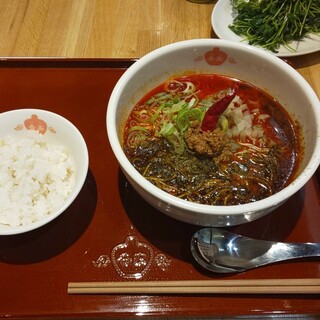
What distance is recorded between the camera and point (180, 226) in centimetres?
128

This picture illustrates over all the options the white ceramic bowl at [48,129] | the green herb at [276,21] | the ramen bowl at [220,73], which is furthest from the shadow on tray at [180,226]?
the green herb at [276,21]

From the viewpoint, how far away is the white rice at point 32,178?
1.29 meters

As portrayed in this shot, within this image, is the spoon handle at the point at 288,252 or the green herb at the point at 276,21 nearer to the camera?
the spoon handle at the point at 288,252

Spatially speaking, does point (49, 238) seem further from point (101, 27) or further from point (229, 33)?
point (229, 33)

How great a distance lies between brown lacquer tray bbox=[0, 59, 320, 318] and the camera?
1130 millimetres

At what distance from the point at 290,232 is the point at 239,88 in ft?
1.92

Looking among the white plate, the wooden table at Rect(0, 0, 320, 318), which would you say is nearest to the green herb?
the white plate

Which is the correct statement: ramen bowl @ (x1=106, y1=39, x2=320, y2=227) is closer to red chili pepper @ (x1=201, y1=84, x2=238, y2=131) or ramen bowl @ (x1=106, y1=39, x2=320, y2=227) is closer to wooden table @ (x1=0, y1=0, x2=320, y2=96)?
red chili pepper @ (x1=201, y1=84, x2=238, y2=131)

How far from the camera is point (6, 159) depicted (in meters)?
1.43

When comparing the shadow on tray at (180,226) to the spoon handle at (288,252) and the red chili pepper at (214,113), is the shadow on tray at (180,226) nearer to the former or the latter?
the spoon handle at (288,252)

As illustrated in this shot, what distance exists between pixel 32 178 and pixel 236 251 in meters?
0.77

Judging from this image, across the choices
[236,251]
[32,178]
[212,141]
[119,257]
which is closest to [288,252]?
[236,251]

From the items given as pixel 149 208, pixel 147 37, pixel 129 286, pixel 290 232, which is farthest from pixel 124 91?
pixel 147 37

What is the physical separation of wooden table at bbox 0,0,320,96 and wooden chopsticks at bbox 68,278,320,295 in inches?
45.0
